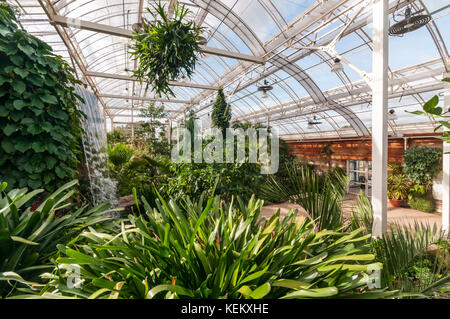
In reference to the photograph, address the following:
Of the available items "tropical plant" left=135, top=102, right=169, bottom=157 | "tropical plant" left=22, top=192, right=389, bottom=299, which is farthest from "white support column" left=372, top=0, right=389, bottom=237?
"tropical plant" left=135, top=102, right=169, bottom=157

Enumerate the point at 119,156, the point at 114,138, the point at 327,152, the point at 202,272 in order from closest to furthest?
the point at 202,272 → the point at 119,156 → the point at 327,152 → the point at 114,138

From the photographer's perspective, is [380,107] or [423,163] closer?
[380,107]

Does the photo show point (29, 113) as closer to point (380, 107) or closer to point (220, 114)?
point (380, 107)

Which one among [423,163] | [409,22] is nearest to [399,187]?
[423,163]

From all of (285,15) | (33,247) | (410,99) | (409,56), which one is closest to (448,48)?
(409,56)

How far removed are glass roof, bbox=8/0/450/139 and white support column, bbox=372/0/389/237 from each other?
87 cm

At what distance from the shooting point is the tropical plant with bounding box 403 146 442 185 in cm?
560

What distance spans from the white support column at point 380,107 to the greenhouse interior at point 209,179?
0.05 feet

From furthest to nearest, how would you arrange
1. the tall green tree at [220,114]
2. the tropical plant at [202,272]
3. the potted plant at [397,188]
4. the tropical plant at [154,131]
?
the tropical plant at [154,131], the potted plant at [397,188], the tall green tree at [220,114], the tropical plant at [202,272]

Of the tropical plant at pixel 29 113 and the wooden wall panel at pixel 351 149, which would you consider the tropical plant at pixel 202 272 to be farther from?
the wooden wall panel at pixel 351 149

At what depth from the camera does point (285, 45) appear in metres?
7.44

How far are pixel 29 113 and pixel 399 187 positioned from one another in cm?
831

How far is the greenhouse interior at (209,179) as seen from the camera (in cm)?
79

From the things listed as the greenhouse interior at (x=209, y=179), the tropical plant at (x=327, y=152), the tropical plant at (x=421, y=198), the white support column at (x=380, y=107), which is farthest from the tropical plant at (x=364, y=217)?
the tropical plant at (x=327, y=152)
